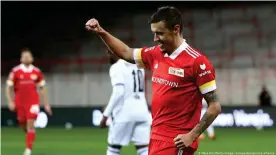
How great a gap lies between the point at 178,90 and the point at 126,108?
142 inches

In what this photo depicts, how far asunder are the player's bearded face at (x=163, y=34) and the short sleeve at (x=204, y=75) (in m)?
0.26

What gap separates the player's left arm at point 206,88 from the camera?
4.85 m

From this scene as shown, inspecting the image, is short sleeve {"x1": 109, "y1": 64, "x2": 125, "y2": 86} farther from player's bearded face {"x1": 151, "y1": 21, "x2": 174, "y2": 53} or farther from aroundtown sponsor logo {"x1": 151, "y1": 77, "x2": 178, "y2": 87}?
player's bearded face {"x1": 151, "y1": 21, "x2": 174, "y2": 53}

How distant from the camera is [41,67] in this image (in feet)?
88.6

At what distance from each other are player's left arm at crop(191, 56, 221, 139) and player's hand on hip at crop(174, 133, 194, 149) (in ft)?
0.13

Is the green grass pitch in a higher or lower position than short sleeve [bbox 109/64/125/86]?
lower

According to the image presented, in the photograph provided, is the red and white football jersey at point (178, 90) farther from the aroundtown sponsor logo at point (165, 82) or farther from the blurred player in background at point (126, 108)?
the blurred player in background at point (126, 108)

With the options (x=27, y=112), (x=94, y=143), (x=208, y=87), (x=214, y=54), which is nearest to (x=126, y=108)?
(x=208, y=87)

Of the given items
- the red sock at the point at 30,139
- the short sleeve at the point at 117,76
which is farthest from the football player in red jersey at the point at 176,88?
the red sock at the point at 30,139

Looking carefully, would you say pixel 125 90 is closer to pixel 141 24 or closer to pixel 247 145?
pixel 247 145

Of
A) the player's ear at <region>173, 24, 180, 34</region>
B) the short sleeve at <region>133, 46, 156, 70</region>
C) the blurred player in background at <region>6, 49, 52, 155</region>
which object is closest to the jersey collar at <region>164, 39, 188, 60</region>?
the player's ear at <region>173, 24, 180, 34</region>

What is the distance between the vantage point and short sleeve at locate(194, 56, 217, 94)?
484 cm

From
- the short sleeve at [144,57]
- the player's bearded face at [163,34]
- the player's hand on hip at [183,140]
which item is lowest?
the player's hand on hip at [183,140]

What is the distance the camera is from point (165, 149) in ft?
16.5
